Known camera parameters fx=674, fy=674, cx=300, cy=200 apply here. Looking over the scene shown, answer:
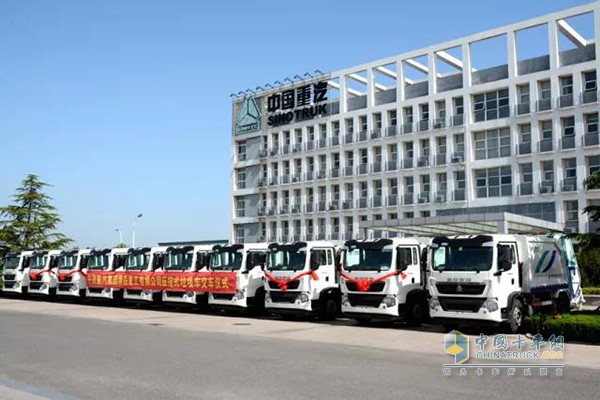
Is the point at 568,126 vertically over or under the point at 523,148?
over

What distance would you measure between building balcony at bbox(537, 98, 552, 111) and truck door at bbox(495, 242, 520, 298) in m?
30.9

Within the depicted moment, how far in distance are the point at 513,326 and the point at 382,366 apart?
6.56 metres

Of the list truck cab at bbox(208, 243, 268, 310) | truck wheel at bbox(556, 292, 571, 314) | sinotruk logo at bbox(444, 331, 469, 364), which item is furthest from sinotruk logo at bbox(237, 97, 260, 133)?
sinotruk logo at bbox(444, 331, 469, 364)

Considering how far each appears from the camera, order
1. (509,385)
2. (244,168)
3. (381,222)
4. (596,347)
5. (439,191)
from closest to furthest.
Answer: (509,385) → (596,347) → (381,222) → (439,191) → (244,168)

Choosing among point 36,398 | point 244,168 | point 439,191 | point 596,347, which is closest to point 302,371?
point 36,398

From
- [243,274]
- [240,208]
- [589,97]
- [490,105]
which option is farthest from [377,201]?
[243,274]

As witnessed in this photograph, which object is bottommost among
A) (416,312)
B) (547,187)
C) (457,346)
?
(457,346)

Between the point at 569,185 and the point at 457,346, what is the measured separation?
33550 mm

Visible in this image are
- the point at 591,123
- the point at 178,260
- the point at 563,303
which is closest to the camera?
the point at 563,303

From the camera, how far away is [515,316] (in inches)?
674

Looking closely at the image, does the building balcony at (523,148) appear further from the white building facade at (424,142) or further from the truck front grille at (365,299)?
the truck front grille at (365,299)

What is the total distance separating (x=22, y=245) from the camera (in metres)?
47.4

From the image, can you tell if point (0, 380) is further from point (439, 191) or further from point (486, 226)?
point (439, 191)

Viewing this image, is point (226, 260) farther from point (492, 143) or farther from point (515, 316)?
point (492, 143)
